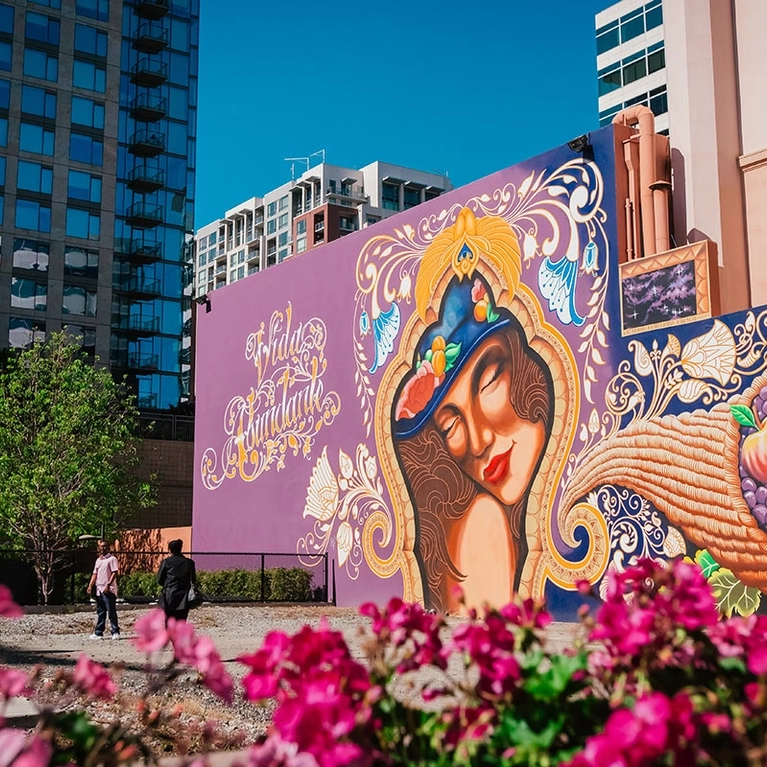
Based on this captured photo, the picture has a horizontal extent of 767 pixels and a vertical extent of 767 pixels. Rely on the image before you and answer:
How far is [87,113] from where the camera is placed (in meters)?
57.9

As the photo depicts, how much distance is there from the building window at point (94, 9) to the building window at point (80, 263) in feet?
44.4

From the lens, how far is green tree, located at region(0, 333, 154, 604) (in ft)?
91.6

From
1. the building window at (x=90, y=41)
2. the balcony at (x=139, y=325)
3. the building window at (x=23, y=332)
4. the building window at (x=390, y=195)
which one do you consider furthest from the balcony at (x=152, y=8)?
the building window at (x=390, y=195)

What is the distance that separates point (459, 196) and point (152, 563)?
14729mm

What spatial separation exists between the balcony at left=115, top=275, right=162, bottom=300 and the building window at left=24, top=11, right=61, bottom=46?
44.3 ft

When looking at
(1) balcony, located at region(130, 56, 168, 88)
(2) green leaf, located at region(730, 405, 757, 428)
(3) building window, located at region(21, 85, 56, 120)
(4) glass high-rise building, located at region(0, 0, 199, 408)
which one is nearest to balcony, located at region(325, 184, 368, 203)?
(4) glass high-rise building, located at region(0, 0, 199, 408)

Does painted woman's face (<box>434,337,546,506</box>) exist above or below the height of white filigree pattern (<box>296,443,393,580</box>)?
above

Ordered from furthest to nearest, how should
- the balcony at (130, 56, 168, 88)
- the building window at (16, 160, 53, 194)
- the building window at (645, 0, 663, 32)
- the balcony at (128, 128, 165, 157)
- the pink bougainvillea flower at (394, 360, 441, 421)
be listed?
1. the balcony at (130, 56, 168, 88)
2. the balcony at (128, 128, 165, 157)
3. the building window at (16, 160, 53, 194)
4. the building window at (645, 0, 663, 32)
5. the pink bougainvillea flower at (394, 360, 441, 421)

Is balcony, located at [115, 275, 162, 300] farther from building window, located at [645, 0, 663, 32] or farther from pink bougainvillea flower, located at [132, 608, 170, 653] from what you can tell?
pink bougainvillea flower, located at [132, 608, 170, 653]

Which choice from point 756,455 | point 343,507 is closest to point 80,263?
point 343,507

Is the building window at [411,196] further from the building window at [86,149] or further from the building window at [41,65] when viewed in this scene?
the building window at [41,65]

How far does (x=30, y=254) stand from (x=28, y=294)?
7.03 ft

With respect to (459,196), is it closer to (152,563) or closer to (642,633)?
(152,563)

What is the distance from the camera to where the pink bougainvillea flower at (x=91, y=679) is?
2.85 m
